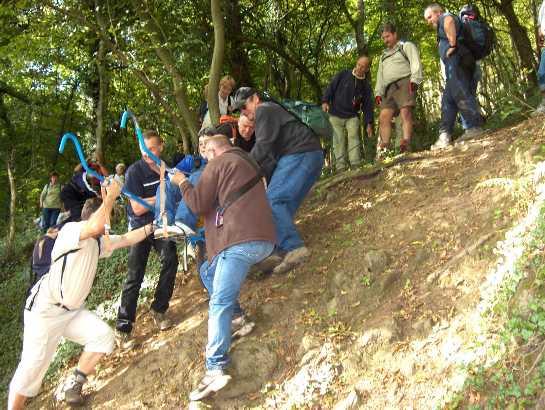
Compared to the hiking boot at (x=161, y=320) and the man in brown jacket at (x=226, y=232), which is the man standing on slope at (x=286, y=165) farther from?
the hiking boot at (x=161, y=320)

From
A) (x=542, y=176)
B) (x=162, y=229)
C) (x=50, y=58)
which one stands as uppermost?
(x=50, y=58)

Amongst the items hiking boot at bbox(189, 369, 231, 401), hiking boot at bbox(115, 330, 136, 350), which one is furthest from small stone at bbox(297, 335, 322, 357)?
hiking boot at bbox(115, 330, 136, 350)

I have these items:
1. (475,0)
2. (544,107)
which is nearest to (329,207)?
(544,107)

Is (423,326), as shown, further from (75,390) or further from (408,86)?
(408,86)

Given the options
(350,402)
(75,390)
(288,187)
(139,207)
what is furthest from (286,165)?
(75,390)

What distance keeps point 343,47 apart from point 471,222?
11064 millimetres

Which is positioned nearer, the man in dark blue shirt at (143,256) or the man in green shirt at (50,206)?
the man in dark blue shirt at (143,256)

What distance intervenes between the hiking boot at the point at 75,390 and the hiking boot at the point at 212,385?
1.43 meters

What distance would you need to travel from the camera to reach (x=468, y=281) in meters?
4.15

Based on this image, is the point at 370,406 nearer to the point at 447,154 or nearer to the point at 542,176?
the point at 542,176

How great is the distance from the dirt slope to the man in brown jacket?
382 millimetres

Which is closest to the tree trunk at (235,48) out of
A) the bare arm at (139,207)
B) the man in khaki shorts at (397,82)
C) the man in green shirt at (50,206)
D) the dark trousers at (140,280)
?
the man in khaki shorts at (397,82)

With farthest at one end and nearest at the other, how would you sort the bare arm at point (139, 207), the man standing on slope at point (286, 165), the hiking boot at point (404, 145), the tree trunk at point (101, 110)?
the tree trunk at point (101, 110) < the hiking boot at point (404, 145) < the bare arm at point (139, 207) < the man standing on slope at point (286, 165)

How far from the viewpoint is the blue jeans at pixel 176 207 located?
486cm
